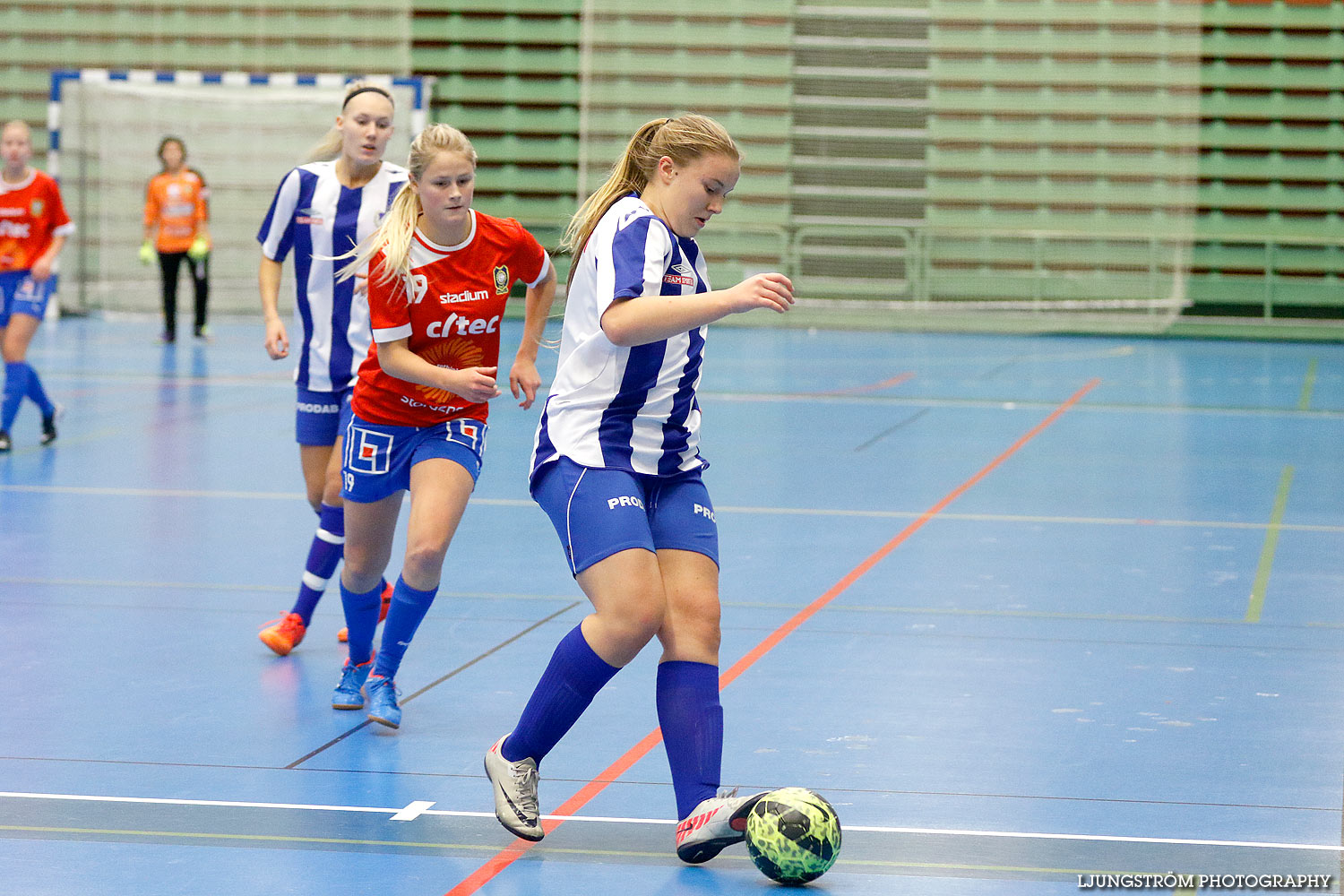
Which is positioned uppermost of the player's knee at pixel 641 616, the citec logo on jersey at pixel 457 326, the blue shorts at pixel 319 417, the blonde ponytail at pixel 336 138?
the blonde ponytail at pixel 336 138

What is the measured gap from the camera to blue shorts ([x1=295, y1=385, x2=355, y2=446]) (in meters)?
5.02

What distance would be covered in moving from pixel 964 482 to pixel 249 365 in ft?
25.7

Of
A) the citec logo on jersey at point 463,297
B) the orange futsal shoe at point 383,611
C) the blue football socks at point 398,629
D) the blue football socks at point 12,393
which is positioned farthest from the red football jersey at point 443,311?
the blue football socks at point 12,393

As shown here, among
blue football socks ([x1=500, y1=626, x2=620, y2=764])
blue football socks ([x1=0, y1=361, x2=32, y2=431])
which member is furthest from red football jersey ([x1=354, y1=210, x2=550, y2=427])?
blue football socks ([x1=0, y1=361, x2=32, y2=431])

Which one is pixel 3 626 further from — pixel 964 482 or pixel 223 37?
pixel 223 37

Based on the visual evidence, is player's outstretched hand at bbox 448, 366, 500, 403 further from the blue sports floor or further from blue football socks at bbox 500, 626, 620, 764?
the blue sports floor

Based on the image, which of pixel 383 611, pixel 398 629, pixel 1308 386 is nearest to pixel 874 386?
pixel 1308 386

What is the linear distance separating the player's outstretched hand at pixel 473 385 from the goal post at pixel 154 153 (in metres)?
15.3

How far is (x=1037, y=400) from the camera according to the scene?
1243cm

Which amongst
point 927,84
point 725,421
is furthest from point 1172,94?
point 725,421

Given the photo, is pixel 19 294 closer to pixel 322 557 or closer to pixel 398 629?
pixel 322 557

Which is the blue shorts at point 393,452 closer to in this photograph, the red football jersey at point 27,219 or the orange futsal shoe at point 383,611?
the orange futsal shoe at point 383,611

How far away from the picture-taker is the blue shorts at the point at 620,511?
3168mm

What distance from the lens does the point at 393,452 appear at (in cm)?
415
